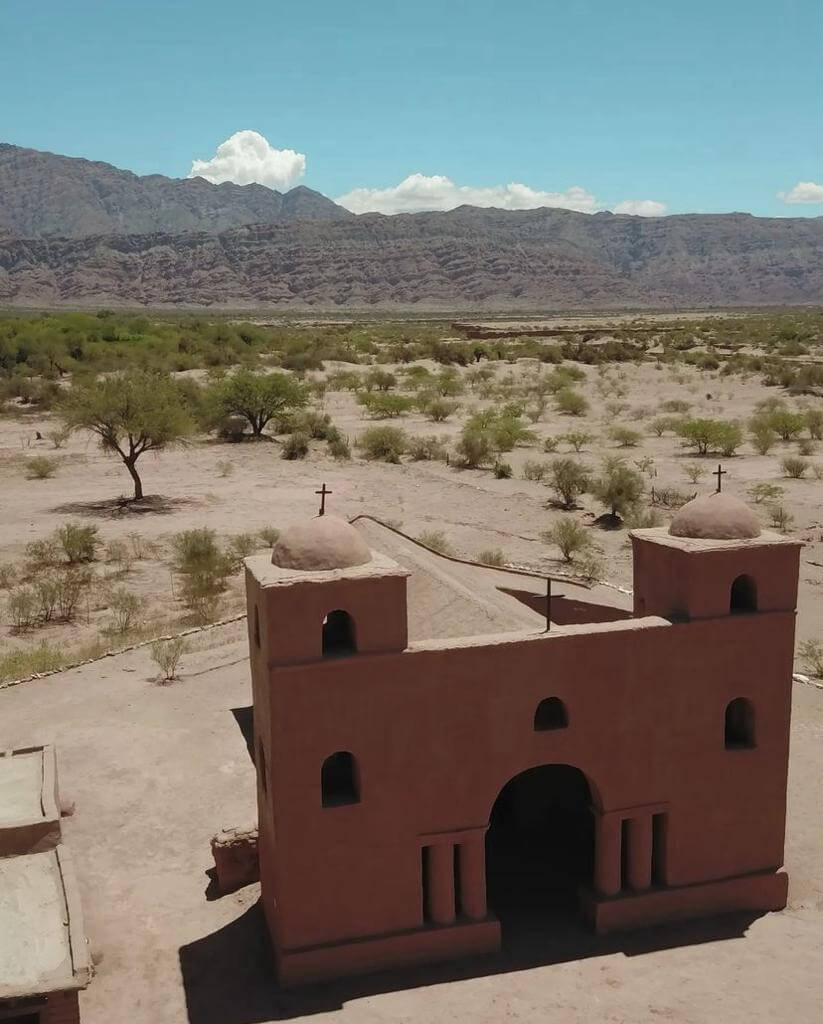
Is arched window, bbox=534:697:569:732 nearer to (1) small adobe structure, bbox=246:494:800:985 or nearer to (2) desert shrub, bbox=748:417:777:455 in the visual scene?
(1) small adobe structure, bbox=246:494:800:985

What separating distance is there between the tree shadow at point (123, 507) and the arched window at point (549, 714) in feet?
63.1

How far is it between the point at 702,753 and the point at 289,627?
4228 mm

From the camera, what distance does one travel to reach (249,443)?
38625 millimetres

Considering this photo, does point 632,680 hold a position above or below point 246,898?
above

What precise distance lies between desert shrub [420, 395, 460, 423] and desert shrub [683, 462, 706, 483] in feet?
39.8

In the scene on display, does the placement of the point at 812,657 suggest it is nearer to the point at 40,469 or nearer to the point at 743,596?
the point at 743,596

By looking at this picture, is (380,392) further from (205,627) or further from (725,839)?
(725,839)

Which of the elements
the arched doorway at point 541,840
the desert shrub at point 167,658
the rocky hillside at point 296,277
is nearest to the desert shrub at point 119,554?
the desert shrub at point 167,658

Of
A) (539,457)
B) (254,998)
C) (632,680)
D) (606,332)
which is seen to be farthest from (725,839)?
(606,332)

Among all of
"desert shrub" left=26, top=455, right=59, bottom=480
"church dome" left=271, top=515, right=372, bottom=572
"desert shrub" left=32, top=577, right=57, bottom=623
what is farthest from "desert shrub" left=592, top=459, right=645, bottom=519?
"church dome" left=271, top=515, right=372, bottom=572

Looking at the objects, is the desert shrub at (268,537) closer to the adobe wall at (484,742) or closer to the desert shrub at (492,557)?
the desert shrub at (492,557)

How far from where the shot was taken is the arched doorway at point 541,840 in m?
11.2

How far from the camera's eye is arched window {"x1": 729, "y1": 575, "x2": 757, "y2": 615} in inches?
413

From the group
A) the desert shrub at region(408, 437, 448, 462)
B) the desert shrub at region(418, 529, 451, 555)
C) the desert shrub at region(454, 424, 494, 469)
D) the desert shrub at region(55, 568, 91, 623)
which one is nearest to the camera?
the desert shrub at region(55, 568, 91, 623)
